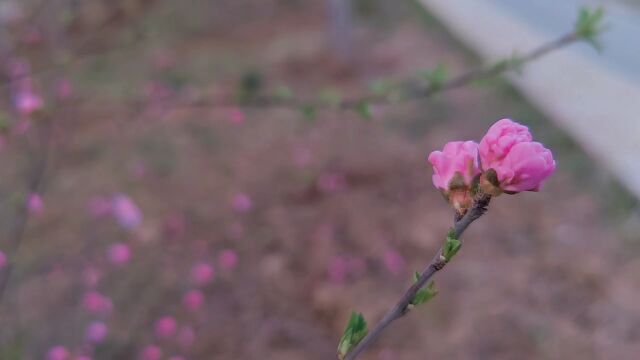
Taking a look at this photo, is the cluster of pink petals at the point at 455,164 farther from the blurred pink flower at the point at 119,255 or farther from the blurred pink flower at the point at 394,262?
the blurred pink flower at the point at 119,255

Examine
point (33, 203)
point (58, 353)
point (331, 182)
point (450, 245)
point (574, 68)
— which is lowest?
point (574, 68)

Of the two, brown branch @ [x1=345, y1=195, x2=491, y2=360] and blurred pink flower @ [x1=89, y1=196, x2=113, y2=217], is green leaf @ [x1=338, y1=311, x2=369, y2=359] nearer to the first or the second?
brown branch @ [x1=345, y1=195, x2=491, y2=360]

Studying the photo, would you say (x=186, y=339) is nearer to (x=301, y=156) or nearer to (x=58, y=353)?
(x=58, y=353)

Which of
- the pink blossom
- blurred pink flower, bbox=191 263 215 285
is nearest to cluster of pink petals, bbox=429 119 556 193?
the pink blossom

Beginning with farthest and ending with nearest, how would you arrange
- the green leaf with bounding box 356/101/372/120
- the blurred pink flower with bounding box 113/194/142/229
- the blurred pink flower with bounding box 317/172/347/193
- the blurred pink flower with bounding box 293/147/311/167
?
1. the blurred pink flower with bounding box 293/147/311/167
2. the blurred pink flower with bounding box 317/172/347/193
3. the blurred pink flower with bounding box 113/194/142/229
4. the green leaf with bounding box 356/101/372/120

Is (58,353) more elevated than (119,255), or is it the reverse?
(58,353)

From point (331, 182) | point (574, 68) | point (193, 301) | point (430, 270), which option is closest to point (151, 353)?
point (193, 301)

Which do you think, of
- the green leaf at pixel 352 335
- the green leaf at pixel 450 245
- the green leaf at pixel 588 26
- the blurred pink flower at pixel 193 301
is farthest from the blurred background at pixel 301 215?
the green leaf at pixel 450 245

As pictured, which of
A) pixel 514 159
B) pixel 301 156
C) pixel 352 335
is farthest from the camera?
pixel 301 156

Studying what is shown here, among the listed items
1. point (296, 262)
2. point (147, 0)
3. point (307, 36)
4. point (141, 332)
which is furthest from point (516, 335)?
point (147, 0)
